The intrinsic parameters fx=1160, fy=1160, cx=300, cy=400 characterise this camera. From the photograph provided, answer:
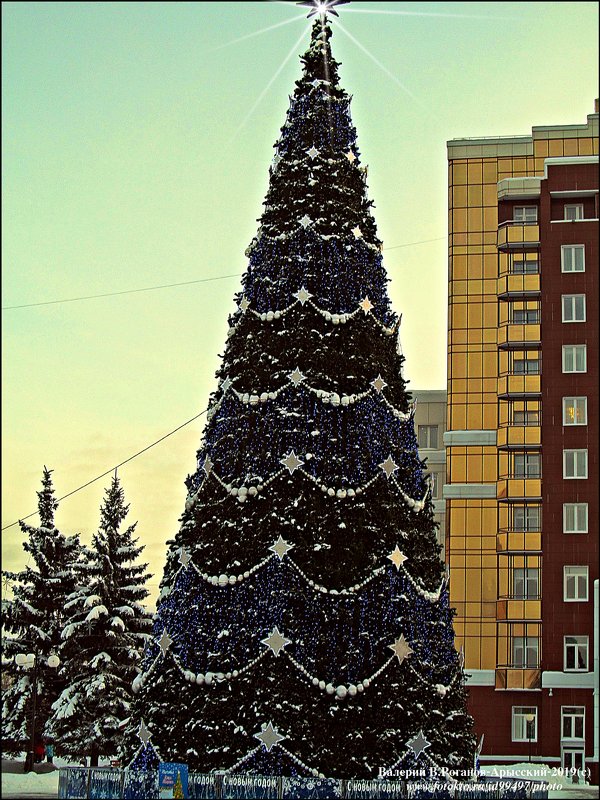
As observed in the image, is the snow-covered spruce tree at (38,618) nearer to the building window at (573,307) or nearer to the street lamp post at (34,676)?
the street lamp post at (34,676)

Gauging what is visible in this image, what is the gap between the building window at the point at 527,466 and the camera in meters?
55.3

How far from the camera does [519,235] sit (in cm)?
5788

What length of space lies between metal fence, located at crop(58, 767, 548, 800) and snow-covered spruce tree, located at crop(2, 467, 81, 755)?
21.7 metres

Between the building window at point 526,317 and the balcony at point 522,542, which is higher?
the building window at point 526,317

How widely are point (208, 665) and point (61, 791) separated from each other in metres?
3.46

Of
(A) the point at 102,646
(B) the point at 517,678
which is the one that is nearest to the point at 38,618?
(A) the point at 102,646

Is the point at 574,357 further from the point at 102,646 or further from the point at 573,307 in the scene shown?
the point at 102,646

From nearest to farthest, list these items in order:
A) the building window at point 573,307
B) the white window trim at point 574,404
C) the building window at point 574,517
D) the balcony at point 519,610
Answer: the building window at point 574,517 < the white window trim at point 574,404 < the building window at point 573,307 < the balcony at point 519,610

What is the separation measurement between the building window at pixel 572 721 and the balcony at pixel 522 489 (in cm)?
966

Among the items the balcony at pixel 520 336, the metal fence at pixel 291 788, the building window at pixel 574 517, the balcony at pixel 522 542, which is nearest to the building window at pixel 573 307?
the balcony at pixel 520 336

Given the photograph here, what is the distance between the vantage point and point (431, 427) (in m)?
68.3

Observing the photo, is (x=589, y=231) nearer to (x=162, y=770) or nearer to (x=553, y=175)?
(x=553, y=175)

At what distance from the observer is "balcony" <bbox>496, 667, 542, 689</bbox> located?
174 feet

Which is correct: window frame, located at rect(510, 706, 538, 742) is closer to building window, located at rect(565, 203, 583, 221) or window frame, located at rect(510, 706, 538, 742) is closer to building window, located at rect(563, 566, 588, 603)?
building window, located at rect(563, 566, 588, 603)
